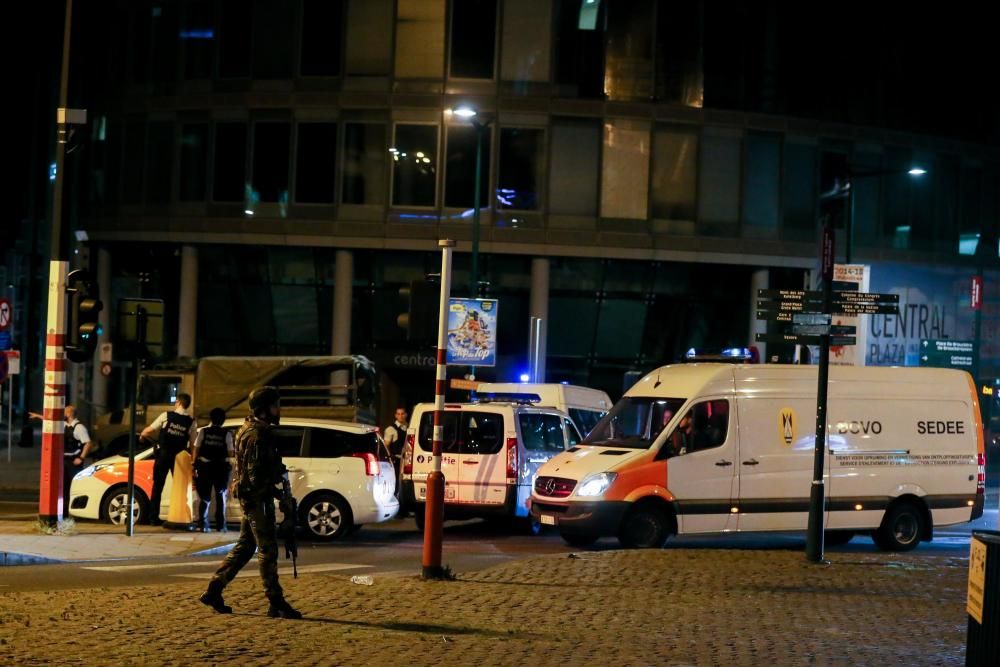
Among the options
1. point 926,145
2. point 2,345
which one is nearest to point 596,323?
point 926,145

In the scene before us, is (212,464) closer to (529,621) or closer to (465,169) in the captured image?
(529,621)

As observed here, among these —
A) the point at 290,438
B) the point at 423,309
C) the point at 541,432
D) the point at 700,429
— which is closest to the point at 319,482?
the point at 290,438

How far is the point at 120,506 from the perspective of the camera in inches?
753

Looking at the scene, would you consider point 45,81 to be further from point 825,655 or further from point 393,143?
point 825,655

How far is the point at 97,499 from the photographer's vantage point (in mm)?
19203

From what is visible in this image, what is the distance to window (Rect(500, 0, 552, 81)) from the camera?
127ft

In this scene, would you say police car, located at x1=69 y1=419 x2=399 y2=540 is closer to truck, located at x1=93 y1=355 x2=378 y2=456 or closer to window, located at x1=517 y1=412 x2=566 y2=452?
window, located at x1=517 y1=412 x2=566 y2=452

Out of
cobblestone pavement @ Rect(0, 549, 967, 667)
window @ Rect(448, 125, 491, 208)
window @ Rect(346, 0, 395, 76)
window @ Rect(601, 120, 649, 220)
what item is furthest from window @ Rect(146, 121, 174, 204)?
cobblestone pavement @ Rect(0, 549, 967, 667)

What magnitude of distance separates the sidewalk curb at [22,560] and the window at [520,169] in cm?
2531

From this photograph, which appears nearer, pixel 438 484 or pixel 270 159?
pixel 438 484

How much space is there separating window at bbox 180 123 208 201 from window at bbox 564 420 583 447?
72.2 feet

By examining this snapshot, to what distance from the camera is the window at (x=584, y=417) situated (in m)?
24.5

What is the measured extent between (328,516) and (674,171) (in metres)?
22.9

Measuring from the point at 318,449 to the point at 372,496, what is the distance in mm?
992
